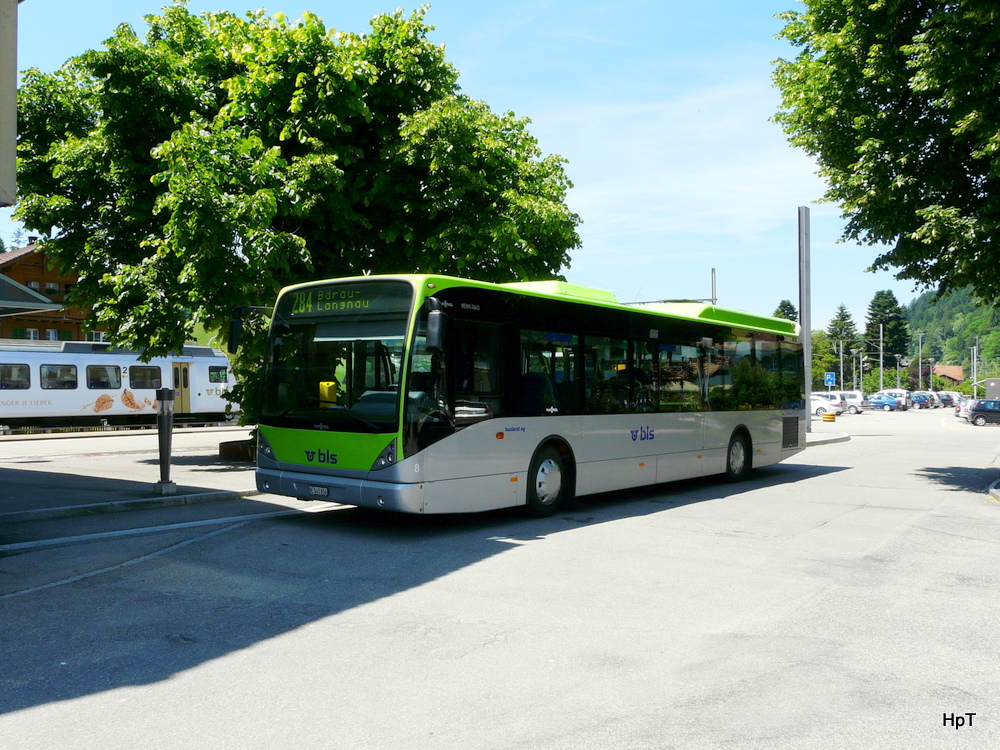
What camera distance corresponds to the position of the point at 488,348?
10039 millimetres

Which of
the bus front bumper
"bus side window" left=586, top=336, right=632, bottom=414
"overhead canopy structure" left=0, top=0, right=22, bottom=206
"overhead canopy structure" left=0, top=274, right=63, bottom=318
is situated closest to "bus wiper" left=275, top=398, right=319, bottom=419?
the bus front bumper

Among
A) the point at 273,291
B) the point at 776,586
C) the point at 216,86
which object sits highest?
the point at 216,86

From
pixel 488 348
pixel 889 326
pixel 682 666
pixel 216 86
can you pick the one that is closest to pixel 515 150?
pixel 216 86

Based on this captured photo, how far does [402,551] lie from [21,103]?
49.9ft

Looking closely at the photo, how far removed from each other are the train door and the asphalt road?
28478mm

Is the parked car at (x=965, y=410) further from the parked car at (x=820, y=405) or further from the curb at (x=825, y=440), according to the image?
the curb at (x=825, y=440)

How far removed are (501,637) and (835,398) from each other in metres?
64.7

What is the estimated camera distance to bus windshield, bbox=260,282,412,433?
927 cm

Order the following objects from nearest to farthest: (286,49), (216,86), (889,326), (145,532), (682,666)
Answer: (682,666) < (145,532) < (286,49) < (216,86) < (889,326)

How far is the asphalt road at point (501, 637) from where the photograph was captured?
4.23 m

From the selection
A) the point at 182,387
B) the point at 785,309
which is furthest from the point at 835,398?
Result: the point at 785,309

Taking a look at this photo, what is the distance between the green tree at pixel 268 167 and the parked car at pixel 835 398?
49.8 meters

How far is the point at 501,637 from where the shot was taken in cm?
572

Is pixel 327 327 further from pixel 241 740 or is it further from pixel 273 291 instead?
pixel 273 291
